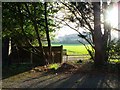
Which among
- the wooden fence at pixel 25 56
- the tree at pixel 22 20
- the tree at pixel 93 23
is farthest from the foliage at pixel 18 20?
the wooden fence at pixel 25 56

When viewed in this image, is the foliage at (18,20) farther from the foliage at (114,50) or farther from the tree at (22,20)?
the foliage at (114,50)

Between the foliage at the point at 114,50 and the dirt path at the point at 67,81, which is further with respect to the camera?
the foliage at the point at 114,50

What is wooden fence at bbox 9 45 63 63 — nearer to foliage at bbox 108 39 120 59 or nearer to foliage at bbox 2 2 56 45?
foliage at bbox 2 2 56 45

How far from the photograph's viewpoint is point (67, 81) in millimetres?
10172

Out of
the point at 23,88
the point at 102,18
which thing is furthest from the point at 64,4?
the point at 23,88

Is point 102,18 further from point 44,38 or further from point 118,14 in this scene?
point 44,38

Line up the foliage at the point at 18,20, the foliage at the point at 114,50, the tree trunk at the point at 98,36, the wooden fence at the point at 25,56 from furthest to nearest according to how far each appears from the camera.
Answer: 1. the wooden fence at the point at 25,56
2. the foliage at the point at 18,20
3. the foliage at the point at 114,50
4. the tree trunk at the point at 98,36

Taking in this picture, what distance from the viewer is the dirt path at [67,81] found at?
9.41m

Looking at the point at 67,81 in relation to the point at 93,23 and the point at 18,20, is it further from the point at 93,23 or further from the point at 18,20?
the point at 18,20

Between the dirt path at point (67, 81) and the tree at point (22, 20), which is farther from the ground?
the tree at point (22, 20)

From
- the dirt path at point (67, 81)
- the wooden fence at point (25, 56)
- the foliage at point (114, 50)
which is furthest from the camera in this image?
the wooden fence at point (25, 56)

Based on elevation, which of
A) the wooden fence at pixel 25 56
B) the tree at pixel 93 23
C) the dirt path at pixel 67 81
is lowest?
the dirt path at pixel 67 81

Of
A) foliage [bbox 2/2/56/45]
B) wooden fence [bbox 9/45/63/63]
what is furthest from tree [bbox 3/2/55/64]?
wooden fence [bbox 9/45/63/63]

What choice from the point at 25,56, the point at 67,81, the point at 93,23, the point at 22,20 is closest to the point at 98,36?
the point at 93,23
